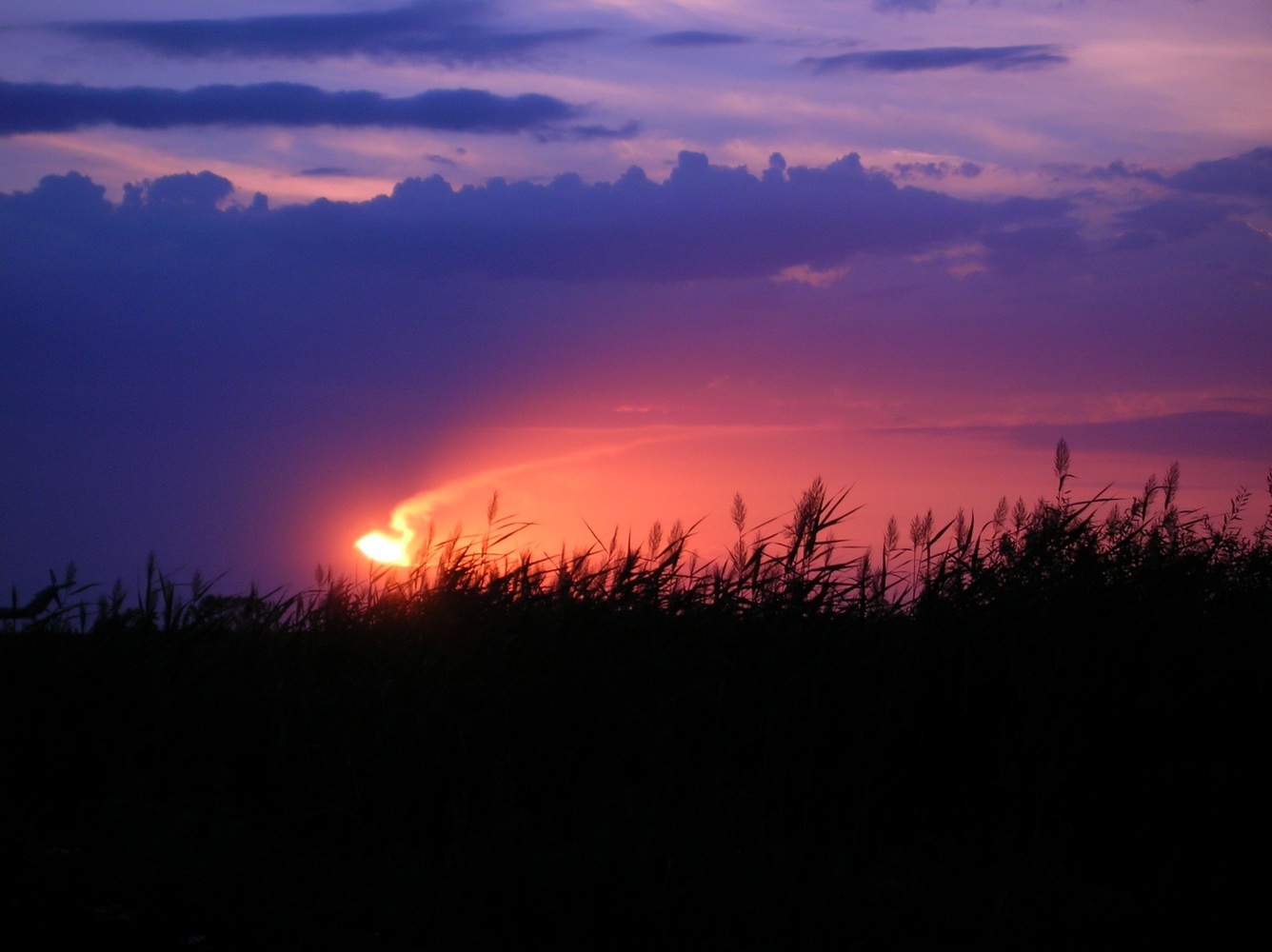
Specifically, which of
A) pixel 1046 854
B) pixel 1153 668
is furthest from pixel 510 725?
pixel 1153 668

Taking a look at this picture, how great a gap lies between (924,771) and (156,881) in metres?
4.71

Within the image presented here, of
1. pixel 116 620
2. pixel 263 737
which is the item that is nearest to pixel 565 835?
pixel 263 737

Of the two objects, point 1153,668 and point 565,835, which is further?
point 1153,668

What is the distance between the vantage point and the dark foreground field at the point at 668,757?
495 cm

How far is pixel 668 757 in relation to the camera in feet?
21.3

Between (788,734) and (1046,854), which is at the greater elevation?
(788,734)

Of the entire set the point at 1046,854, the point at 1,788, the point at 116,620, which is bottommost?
the point at 1046,854

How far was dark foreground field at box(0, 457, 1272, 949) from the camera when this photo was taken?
16.2 feet

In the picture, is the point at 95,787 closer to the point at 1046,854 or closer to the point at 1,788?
the point at 1,788

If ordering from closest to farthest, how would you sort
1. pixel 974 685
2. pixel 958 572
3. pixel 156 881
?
pixel 156 881 → pixel 974 685 → pixel 958 572

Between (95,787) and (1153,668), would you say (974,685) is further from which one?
(95,787)

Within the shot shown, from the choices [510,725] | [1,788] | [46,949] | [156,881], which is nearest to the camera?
[46,949]

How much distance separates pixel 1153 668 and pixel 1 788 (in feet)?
23.4

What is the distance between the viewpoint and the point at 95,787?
610 centimetres
